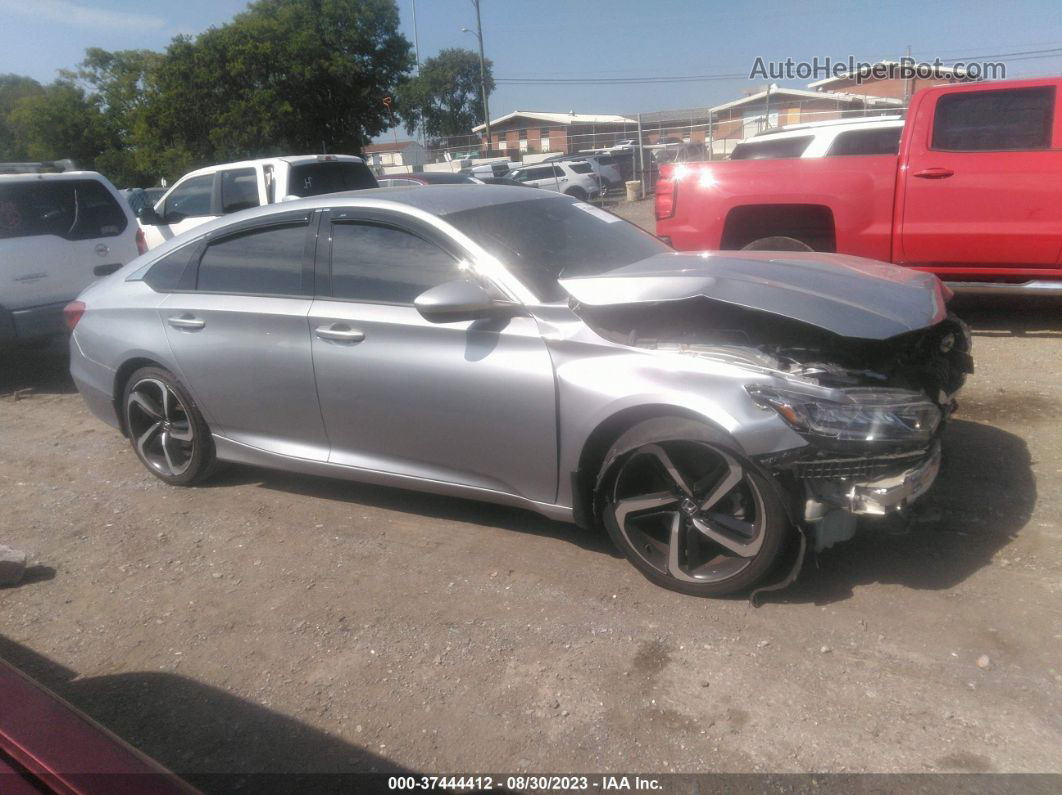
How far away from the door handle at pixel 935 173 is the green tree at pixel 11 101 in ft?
196

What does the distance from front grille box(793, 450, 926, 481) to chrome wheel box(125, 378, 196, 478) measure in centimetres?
334

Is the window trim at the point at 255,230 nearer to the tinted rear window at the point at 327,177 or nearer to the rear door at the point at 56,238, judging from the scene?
the rear door at the point at 56,238

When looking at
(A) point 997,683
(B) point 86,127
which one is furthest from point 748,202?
(B) point 86,127

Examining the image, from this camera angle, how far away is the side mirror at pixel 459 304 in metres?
3.48

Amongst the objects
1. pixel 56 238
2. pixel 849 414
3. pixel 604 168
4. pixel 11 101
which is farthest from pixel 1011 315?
pixel 11 101

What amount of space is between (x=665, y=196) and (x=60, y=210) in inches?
222

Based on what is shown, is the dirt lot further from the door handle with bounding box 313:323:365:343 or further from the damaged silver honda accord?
the door handle with bounding box 313:323:365:343

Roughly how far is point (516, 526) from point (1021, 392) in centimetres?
353

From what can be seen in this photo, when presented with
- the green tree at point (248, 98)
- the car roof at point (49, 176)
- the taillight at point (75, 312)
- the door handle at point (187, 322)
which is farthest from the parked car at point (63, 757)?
the green tree at point (248, 98)

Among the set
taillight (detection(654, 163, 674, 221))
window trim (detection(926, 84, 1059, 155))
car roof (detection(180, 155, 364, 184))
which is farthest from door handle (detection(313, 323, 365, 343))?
car roof (detection(180, 155, 364, 184))

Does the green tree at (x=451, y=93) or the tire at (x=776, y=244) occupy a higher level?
Result: the green tree at (x=451, y=93)

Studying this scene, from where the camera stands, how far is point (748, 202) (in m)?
6.84

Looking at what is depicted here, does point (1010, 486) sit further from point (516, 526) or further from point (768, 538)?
point (516, 526)

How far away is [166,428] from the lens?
486 cm
